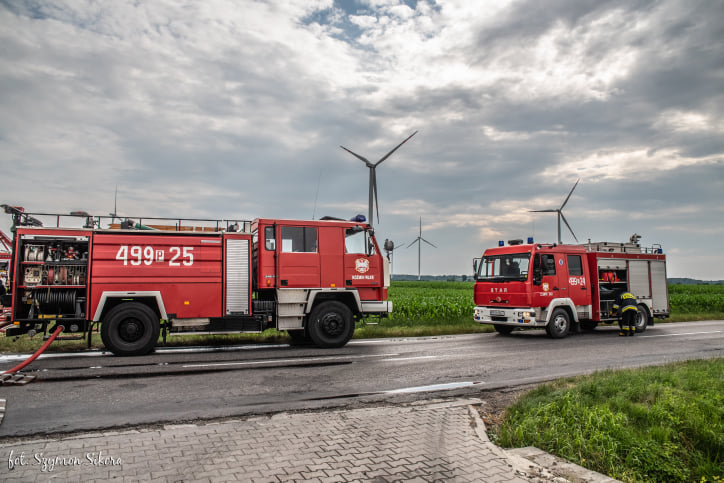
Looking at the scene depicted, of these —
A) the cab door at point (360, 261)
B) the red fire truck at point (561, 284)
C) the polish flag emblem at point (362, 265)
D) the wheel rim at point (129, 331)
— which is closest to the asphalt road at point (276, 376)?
the wheel rim at point (129, 331)

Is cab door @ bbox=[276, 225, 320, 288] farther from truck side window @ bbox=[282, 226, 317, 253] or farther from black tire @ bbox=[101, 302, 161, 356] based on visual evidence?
black tire @ bbox=[101, 302, 161, 356]

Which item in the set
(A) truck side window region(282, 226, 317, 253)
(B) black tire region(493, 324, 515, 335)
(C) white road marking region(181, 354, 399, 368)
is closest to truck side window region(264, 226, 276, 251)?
(A) truck side window region(282, 226, 317, 253)

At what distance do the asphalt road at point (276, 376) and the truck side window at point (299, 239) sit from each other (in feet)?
7.87

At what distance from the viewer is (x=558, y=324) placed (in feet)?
49.4

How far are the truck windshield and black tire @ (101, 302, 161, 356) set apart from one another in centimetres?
972

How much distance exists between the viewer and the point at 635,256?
56.9ft

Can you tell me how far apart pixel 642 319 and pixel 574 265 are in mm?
3791

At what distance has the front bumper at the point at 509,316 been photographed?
1445 cm

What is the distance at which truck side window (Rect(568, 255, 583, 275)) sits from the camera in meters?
15.6

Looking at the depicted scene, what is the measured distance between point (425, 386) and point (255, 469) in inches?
165

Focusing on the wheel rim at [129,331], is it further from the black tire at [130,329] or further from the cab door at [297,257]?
the cab door at [297,257]

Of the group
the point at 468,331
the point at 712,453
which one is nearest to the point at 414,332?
the point at 468,331

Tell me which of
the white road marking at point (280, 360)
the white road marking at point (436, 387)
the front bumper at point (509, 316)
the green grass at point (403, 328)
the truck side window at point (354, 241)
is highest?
the truck side window at point (354, 241)

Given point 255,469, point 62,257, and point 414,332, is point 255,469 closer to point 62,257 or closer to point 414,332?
point 62,257
